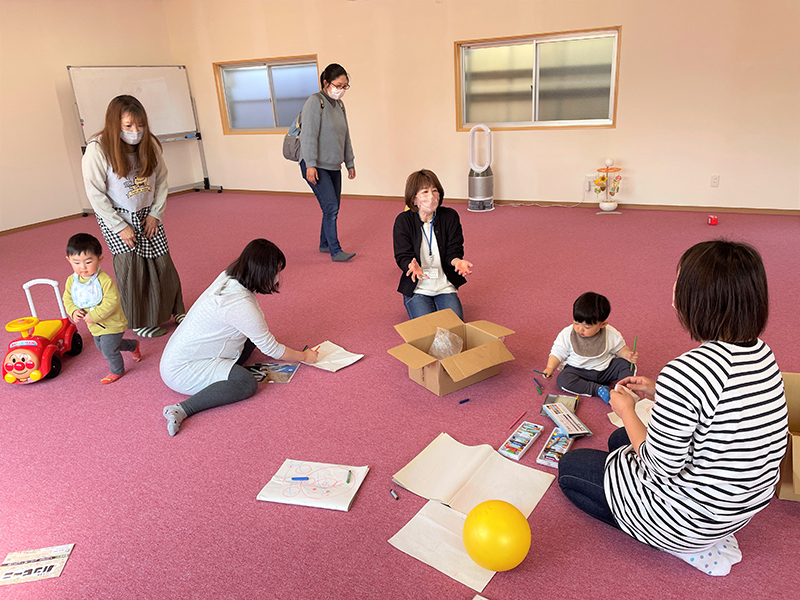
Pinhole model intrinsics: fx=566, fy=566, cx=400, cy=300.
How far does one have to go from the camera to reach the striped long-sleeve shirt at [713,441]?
132cm

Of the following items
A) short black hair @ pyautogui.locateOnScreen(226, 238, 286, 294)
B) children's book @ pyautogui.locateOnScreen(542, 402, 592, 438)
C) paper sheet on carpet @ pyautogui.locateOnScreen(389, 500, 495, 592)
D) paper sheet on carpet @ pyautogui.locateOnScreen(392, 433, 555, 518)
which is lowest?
paper sheet on carpet @ pyautogui.locateOnScreen(389, 500, 495, 592)

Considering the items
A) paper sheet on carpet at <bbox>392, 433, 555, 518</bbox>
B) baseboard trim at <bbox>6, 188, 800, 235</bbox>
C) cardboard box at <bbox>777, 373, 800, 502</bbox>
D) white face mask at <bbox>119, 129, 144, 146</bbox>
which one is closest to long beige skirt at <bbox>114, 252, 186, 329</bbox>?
white face mask at <bbox>119, 129, 144, 146</bbox>

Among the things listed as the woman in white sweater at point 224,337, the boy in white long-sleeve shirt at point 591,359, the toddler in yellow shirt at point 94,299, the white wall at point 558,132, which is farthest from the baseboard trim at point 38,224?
the boy in white long-sleeve shirt at point 591,359

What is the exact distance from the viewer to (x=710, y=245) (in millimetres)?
1312

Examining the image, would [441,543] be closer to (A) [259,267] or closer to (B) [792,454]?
(B) [792,454]

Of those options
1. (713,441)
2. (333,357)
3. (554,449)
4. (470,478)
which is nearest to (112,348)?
(333,357)

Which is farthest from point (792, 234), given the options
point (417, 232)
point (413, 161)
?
point (413, 161)

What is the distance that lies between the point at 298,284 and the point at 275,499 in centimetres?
233

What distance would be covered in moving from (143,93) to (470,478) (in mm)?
7222

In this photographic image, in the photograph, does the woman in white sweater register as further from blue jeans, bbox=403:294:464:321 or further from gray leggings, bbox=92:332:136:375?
blue jeans, bbox=403:294:464:321

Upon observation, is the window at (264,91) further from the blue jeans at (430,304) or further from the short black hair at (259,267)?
the short black hair at (259,267)

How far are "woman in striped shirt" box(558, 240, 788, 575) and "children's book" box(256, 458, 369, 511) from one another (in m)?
0.94

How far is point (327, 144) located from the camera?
4.40m

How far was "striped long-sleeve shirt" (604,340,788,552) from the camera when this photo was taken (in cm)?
132
